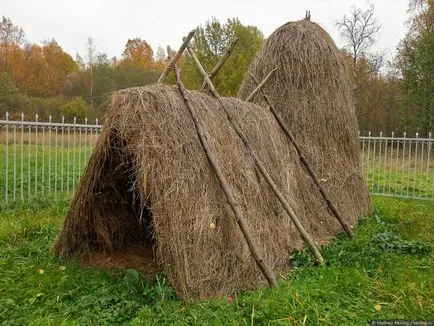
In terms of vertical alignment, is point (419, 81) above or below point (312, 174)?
above

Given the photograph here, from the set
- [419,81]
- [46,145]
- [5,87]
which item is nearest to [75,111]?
[5,87]

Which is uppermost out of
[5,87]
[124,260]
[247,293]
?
[5,87]

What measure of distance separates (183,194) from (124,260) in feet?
6.16

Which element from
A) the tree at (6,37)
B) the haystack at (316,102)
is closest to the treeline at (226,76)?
the tree at (6,37)

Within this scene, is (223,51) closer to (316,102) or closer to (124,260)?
(316,102)

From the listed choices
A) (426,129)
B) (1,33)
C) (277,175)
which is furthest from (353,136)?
(1,33)

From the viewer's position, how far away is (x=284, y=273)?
14.5 feet

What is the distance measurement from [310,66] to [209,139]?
3.19 m

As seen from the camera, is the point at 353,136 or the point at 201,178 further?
the point at 353,136

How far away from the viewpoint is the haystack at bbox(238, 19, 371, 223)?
21.4ft

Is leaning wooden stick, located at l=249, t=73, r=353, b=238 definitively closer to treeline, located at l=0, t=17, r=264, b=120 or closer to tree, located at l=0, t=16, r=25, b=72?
treeline, located at l=0, t=17, r=264, b=120

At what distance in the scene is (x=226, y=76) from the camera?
19906mm

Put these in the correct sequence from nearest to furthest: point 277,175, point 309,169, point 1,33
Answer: point 277,175, point 309,169, point 1,33

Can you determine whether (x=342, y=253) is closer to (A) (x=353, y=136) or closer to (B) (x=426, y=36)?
(A) (x=353, y=136)
